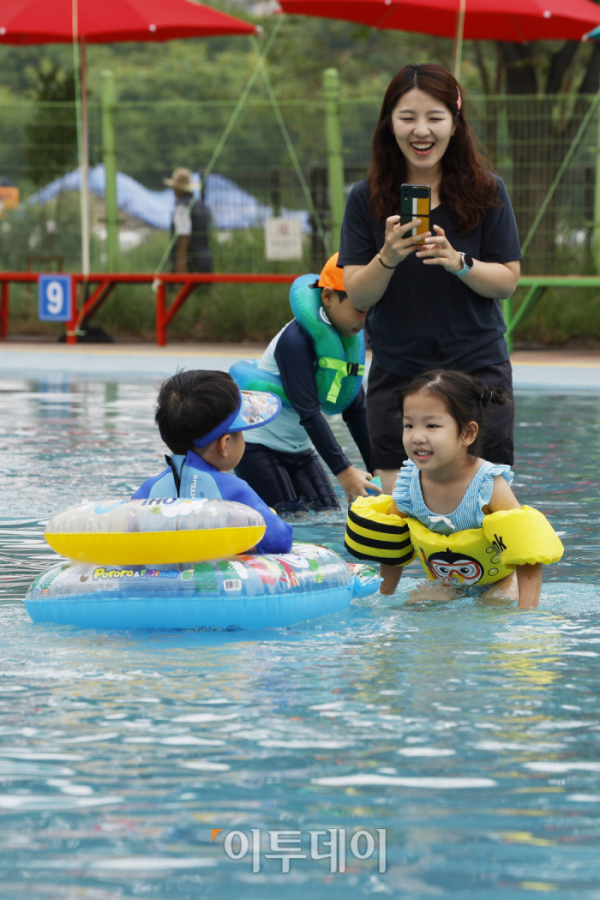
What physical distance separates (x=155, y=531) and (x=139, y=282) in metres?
13.3

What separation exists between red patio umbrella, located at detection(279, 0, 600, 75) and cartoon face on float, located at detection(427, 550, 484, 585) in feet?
40.6

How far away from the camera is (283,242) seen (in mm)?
16625

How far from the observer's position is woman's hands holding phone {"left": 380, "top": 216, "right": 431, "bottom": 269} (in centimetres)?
454

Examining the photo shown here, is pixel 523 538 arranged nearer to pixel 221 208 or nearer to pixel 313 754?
pixel 313 754

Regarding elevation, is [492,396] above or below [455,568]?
above

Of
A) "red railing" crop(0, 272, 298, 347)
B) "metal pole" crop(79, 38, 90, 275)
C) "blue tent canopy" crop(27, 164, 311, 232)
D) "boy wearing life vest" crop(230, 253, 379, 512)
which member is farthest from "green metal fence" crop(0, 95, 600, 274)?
"boy wearing life vest" crop(230, 253, 379, 512)

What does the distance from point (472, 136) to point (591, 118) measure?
40.3 feet

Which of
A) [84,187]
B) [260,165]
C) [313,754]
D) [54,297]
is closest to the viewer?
[313,754]

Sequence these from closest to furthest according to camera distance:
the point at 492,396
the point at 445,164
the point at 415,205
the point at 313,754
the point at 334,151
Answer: the point at 313,754
the point at 415,205
the point at 492,396
the point at 445,164
the point at 334,151

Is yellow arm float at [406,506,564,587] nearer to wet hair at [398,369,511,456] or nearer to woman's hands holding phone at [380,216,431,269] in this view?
wet hair at [398,369,511,456]

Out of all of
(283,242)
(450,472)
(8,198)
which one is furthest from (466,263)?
Answer: (8,198)

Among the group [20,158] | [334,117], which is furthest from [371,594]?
[20,158]

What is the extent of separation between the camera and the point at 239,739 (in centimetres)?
325

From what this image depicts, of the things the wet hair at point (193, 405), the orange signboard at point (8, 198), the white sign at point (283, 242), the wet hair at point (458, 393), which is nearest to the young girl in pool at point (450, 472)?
the wet hair at point (458, 393)
